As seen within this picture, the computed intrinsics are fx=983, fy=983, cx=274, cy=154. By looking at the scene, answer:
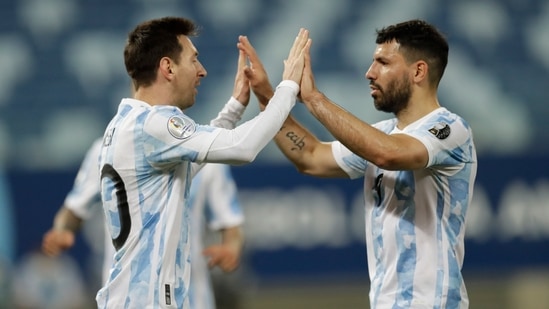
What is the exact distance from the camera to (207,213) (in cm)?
642

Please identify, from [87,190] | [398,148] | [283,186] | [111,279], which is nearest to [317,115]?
[398,148]

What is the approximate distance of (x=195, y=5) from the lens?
9.66 m

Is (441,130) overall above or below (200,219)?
above

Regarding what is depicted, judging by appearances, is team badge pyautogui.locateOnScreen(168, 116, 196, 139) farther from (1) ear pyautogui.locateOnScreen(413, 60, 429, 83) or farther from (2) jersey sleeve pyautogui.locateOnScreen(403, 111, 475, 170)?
(1) ear pyautogui.locateOnScreen(413, 60, 429, 83)

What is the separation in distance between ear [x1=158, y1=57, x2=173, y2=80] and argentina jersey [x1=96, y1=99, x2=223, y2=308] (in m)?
0.18

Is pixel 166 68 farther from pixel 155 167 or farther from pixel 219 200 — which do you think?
pixel 219 200

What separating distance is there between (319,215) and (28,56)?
3.22 metres

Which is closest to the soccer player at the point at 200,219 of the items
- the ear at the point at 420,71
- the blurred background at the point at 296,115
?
the ear at the point at 420,71

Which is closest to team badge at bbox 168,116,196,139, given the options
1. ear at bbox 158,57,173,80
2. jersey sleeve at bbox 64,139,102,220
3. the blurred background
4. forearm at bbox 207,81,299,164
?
forearm at bbox 207,81,299,164

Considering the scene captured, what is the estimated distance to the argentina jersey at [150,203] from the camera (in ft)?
13.1

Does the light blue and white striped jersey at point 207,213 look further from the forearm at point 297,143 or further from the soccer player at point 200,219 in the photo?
the forearm at point 297,143

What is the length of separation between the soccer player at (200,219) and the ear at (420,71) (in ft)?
6.38

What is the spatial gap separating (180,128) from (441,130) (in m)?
1.19

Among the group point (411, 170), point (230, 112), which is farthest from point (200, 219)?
point (411, 170)
